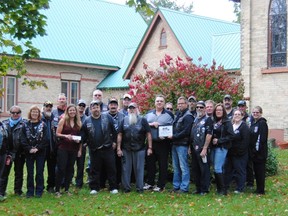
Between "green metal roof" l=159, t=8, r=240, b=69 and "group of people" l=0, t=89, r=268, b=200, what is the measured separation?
14839 millimetres

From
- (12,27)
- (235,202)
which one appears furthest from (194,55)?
(12,27)

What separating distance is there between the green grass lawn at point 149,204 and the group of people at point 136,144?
392 millimetres

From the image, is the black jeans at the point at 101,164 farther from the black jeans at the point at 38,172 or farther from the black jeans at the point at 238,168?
the black jeans at the point at 238,168

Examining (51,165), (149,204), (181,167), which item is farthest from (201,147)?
(51,165)

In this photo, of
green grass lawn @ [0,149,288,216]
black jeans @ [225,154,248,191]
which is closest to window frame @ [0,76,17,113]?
green grass lawn @ [0,149,288,216]

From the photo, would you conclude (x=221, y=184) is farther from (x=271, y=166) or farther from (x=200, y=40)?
(x=200, y=40)

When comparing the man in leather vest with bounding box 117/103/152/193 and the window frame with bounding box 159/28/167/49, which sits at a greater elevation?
the window frame with bounding box 159/28/167/49

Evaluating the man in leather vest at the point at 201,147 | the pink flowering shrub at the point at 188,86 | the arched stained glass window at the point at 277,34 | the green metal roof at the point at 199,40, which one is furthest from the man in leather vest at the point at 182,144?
the green metal roof at the point at 199,40

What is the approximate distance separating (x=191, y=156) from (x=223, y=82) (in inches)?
116

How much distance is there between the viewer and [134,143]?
39.4 ft

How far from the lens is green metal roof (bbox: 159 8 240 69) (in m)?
27.7

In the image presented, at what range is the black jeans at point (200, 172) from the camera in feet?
38.2

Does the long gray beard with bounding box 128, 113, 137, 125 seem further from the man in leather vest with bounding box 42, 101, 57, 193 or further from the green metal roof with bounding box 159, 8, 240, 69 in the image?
the green metal roof with bounding box 159, 8, 240, 69

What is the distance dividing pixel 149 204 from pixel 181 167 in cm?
182
